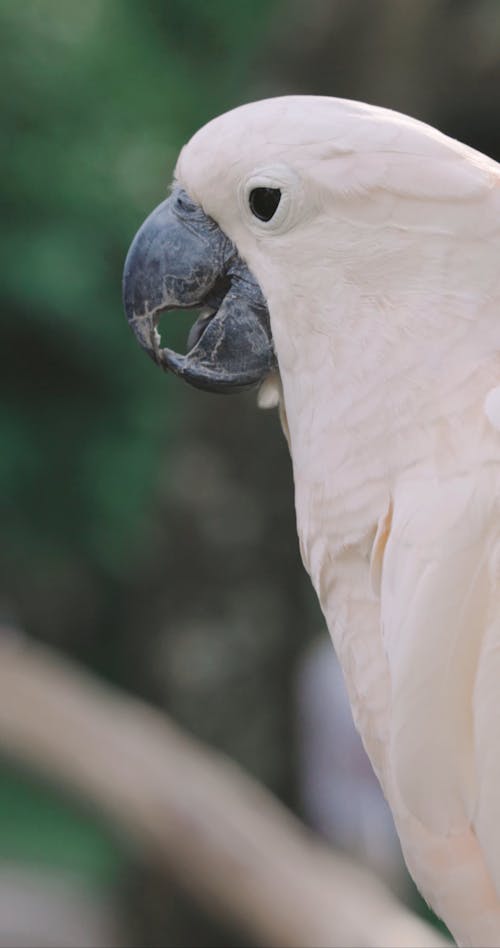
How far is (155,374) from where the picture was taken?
14.5 feet

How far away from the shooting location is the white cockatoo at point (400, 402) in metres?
1.12

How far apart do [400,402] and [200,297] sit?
0.95 ft

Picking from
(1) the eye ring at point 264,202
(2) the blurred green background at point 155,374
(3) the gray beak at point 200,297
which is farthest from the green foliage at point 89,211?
(1) the eye ring at point 264,202

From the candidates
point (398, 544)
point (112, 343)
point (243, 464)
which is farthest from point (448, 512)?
point (112, 343)

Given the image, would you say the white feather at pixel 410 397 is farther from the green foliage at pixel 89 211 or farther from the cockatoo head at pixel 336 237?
the green foliage at pixel 89 211

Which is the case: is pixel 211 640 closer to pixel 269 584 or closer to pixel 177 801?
pixel 269 584

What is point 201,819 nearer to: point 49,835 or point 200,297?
point 200,297

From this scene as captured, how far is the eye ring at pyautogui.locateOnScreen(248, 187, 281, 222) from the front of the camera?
1192 millimetres

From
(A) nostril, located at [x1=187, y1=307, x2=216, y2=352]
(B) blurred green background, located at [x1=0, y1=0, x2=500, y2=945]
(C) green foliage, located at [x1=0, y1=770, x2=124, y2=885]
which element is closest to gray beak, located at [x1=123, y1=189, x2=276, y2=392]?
(A) nostril, located at [x1=187, y1=307, x2=216, y2=352]

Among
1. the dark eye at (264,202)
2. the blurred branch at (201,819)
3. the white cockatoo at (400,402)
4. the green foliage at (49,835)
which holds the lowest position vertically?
the green foliage at (49,835)

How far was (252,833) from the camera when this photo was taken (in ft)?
7.14

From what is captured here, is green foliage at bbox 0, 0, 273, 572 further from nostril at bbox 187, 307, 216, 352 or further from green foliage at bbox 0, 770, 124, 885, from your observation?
nostril at bbox 187, 307, 216, 352

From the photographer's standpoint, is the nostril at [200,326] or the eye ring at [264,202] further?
the nostril at [200,326]

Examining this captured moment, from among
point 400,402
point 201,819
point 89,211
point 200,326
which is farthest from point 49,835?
point 400,402
